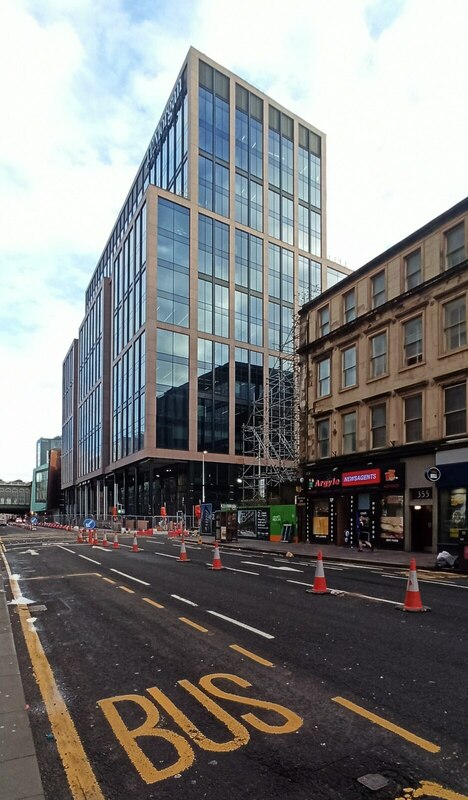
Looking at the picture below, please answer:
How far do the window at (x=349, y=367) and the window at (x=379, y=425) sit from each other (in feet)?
7.78

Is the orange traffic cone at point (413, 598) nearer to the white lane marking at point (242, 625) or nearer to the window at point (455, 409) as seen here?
the white lane marking at point (242, 625)

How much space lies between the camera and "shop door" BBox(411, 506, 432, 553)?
1003 inches

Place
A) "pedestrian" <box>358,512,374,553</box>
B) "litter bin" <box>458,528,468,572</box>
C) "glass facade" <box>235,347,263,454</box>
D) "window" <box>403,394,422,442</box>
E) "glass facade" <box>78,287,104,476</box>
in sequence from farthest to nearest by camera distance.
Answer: "glass facade" <box>78,287,104,476</box>, "glass facade" <box>235,347,263,454</box>, "pedestrian" <box>358,512,374,553</box>, "window" <box>403,394,422,442</box>, "litter bin" <box>458,528,468,572</box>

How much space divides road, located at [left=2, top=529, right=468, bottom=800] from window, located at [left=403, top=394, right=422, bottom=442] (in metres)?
14.6

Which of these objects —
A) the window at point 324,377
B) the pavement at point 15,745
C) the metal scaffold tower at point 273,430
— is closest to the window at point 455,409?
the window at point 324,377

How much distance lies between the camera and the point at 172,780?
4039mm

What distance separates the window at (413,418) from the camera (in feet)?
84.2

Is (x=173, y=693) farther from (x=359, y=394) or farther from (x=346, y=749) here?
(x=359, y=394)

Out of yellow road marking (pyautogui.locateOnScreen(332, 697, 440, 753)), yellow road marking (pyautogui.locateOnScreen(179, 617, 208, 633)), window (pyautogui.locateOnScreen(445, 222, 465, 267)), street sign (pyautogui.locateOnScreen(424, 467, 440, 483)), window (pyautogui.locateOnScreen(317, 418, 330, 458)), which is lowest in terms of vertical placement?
yellow road marking (pyautogui.locateOnScreen(179, 617, 208, 633))

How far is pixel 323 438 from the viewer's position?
1296 inches

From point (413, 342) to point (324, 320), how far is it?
8246 mm

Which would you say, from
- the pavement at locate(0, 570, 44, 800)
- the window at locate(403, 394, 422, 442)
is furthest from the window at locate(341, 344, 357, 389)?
the pavement at locate(0, 570, 44, 800)

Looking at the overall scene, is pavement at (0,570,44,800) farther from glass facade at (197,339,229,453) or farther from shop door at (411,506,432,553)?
glass facade at (197,339,229,453)

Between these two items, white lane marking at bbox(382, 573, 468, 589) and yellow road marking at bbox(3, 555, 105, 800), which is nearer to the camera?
yellow road marking at bbox(3, 555, 105, 800)
